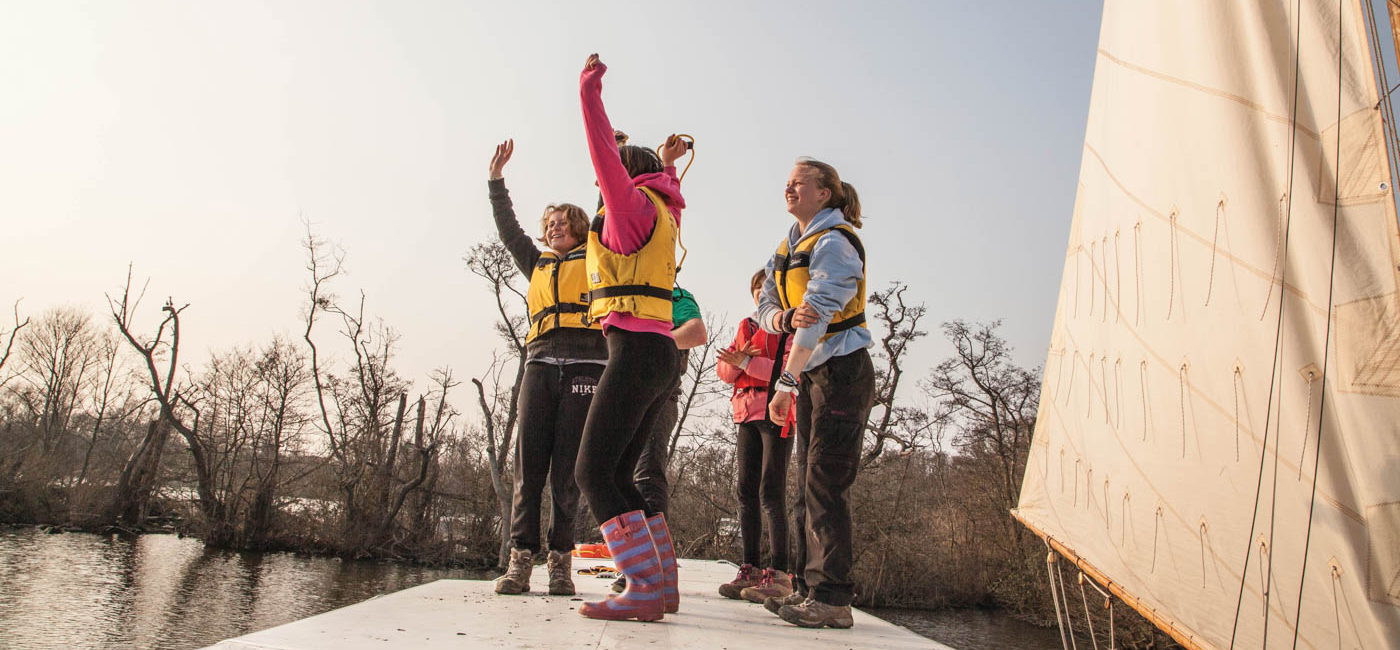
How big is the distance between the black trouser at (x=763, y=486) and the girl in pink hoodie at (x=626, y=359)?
88cm

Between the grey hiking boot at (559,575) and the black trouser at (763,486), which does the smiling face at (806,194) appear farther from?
the grey hiking boot at (559,575)

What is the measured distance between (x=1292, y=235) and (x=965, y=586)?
21029 mm

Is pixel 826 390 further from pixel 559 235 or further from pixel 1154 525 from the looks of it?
pixel 559 235

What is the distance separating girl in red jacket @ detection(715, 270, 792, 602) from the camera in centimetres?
350

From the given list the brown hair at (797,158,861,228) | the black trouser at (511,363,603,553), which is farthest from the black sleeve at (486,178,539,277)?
the brown hair at (797,158,861,228)

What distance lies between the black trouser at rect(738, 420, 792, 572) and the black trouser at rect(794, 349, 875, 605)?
71 cm

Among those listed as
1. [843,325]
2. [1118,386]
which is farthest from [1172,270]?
[843,325]

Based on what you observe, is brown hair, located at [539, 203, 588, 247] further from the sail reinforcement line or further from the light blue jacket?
the sail reinforcement line

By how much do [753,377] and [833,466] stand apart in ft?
3.90

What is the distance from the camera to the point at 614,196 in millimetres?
2521

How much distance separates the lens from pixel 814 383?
110 inches

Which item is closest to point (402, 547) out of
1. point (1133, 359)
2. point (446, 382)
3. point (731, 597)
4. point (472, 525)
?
point (472, 525)

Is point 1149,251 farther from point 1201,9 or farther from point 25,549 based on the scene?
point 25,549

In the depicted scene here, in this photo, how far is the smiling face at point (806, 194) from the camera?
3.10m
